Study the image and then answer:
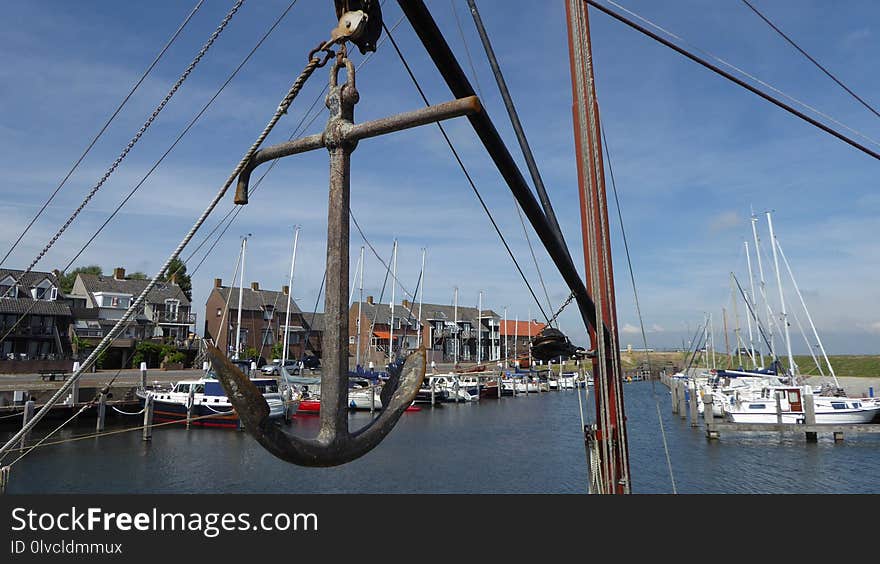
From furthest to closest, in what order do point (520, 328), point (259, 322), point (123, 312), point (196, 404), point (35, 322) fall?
point (520, 328), point (259, 322), point (123, 312), point (35, 322), point (196, 404)

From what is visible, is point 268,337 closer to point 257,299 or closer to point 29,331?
point 257,299

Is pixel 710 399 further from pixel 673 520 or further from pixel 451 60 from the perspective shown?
pixel 451 60

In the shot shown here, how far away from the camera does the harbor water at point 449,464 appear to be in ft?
73.5

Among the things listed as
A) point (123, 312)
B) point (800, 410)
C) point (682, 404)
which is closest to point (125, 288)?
point (123, 312)

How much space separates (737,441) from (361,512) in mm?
30724

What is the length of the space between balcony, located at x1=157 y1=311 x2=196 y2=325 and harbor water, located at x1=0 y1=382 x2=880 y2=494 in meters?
31.9

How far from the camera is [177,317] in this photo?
6769 cm

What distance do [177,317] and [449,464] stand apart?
52.0 meters

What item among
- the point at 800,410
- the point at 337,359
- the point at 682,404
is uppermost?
the point at 337,359

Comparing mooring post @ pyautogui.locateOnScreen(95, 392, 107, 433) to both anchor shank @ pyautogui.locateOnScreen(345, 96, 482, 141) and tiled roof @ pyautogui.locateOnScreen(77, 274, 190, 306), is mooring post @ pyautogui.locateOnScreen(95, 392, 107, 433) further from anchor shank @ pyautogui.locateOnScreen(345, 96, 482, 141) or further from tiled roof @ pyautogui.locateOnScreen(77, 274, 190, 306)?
anchor shank @ pyautogui.locateOnScreen(345, 96, 482, 141)

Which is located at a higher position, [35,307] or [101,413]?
[35,307]

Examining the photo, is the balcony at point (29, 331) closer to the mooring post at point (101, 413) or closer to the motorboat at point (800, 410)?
the mooring post at point (101, 413)

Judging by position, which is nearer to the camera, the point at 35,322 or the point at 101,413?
the point at 101,413

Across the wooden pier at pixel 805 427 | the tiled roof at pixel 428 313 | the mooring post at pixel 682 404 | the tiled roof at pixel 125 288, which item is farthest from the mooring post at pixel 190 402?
the tiled roof at pixel 428 313
